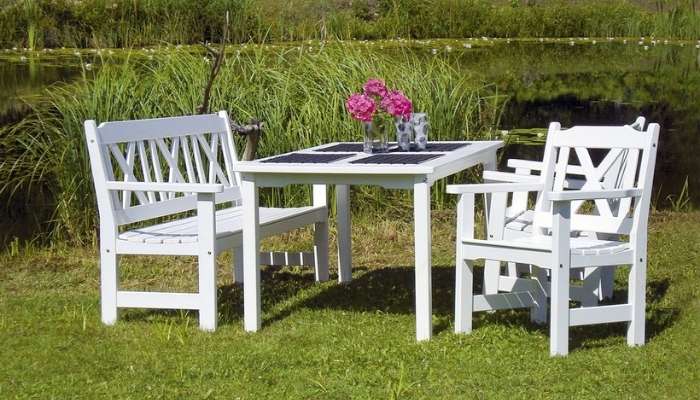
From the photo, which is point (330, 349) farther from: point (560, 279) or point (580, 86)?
point (580, 86)

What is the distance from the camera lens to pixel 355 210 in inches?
320

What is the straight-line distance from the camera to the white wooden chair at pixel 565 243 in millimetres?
4660

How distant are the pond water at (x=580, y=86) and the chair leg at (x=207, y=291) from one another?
5.07 m

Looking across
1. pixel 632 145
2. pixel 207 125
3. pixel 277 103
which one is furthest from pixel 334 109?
pixel 632 145

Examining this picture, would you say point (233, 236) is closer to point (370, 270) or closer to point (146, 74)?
point (370, 270)

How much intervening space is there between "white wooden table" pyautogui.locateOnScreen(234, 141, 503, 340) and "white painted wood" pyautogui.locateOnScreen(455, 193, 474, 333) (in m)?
0.13

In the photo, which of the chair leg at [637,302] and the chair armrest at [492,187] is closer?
the chair leg at [637,302]

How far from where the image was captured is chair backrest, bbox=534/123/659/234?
492 cm

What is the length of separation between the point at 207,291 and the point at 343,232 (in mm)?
1299

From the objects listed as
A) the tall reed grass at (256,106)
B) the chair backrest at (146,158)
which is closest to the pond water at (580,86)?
the tall reed grass at (256,106)

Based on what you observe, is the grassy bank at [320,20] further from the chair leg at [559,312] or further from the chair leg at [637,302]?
the chair leg at [559,312]

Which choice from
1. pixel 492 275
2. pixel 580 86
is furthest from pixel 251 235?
pixel 580 86

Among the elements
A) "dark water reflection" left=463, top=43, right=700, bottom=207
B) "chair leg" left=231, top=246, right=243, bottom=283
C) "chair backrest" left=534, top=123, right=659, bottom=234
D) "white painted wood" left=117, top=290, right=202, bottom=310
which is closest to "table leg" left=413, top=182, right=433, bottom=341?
"chair backrest" left=534, top=123, right=659, bottom=234

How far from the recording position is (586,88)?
17.7 m
